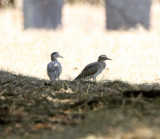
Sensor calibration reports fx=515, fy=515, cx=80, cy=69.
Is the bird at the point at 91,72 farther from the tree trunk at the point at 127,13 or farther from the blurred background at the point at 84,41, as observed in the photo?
the tree trunk at the point at 127,13

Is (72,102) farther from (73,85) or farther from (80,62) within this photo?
(80,62)

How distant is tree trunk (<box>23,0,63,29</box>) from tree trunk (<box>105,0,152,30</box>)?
2076mm

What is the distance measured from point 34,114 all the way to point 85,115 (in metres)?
0.73

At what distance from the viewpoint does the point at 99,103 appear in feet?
25.0

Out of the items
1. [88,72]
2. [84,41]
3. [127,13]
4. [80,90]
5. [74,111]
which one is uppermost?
[127,13]

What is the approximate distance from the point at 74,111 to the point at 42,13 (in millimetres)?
14305

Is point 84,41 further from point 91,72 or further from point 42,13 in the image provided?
point 91,72

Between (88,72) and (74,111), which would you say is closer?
(74,111)

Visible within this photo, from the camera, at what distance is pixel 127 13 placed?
20.8 metres

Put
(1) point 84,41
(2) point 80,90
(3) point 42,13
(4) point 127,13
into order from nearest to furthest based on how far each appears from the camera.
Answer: (2) point 80,90 → (1) point 84,41 → (4) point 127,13 → (3) point 42,13

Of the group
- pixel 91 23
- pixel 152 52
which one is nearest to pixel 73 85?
pixel 152 52

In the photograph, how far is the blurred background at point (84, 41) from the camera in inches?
504

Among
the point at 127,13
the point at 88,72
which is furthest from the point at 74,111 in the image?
the point at 127,13

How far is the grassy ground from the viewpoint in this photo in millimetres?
6531
